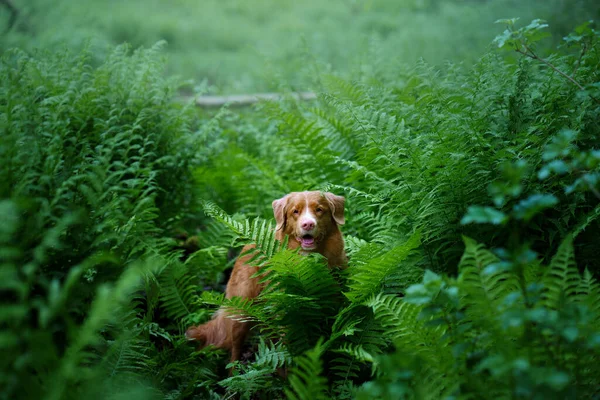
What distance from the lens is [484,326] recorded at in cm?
261

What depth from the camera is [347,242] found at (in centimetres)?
448

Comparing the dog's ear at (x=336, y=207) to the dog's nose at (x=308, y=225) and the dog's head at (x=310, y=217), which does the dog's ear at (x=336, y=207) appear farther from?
the dog's nose at (x=308, y=225)

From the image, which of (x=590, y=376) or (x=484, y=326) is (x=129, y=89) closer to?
(x=484, y=326)

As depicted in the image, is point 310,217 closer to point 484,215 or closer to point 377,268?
point 377,268

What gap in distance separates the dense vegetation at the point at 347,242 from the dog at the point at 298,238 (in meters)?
0.17

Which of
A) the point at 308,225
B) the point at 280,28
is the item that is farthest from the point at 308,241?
the point at 280,28

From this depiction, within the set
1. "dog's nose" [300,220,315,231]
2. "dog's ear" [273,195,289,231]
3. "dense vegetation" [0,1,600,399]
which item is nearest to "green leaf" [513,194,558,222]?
"dense vegetation" [0,1,600,399]

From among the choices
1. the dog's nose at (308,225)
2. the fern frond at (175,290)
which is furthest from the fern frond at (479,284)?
the fern frond at (175,290)

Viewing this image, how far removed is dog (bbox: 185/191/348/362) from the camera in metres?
4.07

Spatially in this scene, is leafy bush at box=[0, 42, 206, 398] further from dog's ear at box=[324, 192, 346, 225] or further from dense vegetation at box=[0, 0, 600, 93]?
dense vegetation at box=[0, 0, 600, 93]

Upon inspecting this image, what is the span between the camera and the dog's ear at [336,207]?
418 cm

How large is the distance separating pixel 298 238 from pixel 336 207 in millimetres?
418

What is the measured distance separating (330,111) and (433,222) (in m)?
2.65

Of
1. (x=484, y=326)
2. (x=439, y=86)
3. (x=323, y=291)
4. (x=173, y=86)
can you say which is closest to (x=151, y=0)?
(x=173, y=86)
